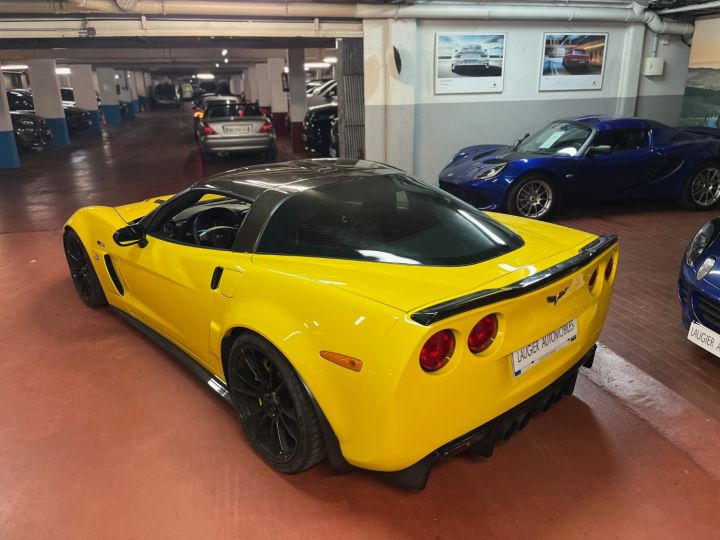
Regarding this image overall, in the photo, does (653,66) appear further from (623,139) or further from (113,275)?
(113,275)

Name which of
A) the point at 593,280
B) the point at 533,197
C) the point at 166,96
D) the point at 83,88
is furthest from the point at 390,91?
the point at 166,96

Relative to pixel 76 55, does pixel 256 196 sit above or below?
Answer: below

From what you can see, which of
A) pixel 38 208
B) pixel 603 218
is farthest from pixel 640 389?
pixel 38 208

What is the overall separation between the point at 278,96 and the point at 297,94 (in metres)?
4.39

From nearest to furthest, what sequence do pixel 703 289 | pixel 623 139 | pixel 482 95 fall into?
pixel 703 289
pixel 623 139
pixel 482 95

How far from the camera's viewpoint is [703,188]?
6988 mm

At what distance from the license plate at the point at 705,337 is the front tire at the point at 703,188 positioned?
15.3 ft

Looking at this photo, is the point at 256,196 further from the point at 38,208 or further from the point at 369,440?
the point at 38,208

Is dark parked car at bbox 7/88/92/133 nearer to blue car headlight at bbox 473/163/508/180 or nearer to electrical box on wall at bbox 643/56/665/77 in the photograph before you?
blue car headlight at bbox 473/163/508/180

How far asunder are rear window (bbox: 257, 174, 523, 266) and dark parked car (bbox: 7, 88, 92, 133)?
63.4ft

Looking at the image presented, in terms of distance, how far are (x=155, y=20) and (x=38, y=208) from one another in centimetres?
335

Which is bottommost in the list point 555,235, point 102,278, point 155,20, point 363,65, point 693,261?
point 102,278

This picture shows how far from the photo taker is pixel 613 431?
2.64 metres

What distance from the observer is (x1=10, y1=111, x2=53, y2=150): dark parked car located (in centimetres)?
1461
